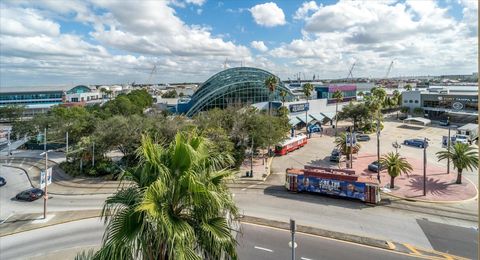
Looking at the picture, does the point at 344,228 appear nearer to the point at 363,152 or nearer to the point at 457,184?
the point at 457,184

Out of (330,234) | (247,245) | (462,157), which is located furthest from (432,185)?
(247,245)

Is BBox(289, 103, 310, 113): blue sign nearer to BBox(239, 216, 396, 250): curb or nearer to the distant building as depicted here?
the distant building

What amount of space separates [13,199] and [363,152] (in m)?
47.9

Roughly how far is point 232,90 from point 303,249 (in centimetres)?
6306

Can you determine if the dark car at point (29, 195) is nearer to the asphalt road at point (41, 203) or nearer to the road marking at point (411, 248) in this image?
the asphalt road at point (41, 203)

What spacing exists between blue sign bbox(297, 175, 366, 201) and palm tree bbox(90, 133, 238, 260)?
76.9ft

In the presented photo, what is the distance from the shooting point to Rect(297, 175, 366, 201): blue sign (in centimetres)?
2712

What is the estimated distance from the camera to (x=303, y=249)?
19.1m

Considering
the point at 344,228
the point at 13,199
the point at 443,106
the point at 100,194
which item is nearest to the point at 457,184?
the point at 344,228

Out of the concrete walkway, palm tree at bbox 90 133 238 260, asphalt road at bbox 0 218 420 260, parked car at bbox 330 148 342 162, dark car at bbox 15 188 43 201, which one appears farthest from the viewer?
parked car at bbox 330 148 342 162

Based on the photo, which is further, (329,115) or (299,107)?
(329,115)

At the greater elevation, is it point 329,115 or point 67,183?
point 329,115

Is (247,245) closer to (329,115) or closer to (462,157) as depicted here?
(462,157)

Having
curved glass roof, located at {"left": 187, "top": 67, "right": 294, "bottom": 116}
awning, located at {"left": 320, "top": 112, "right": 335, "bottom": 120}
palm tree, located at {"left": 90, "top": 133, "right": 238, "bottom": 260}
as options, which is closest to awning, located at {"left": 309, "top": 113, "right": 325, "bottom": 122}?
awning, located at {"left": 320, "top": 112, "right": 335, "bottom": 120}
